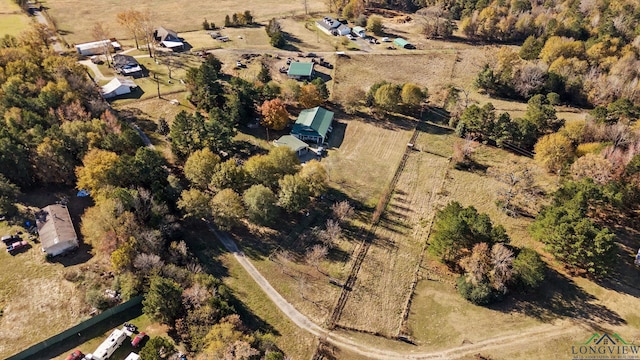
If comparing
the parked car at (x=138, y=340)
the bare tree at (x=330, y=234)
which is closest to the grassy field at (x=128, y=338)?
the parked car at (x=138, y=340)

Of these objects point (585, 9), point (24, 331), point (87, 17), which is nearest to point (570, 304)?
point (24, 331)

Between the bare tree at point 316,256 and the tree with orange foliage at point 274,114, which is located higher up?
the tree with orange foliage at point 274,114

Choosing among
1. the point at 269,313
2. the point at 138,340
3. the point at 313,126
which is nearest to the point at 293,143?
the point at 313,126

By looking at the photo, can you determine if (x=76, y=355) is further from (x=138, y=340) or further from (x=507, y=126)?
(x=507, y=126)

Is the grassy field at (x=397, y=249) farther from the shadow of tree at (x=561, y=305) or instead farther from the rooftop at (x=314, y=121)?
the rooftop at (x=314, y=121)

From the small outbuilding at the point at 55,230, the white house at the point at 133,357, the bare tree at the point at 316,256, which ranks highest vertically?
the small outbuilding at the point at 55,230

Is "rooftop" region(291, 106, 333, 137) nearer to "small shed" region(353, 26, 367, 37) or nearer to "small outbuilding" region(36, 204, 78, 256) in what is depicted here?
"small outbuilding" region(36, 204, 78, 256)

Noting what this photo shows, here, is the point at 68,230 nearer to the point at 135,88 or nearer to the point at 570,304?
the point at 135,88
